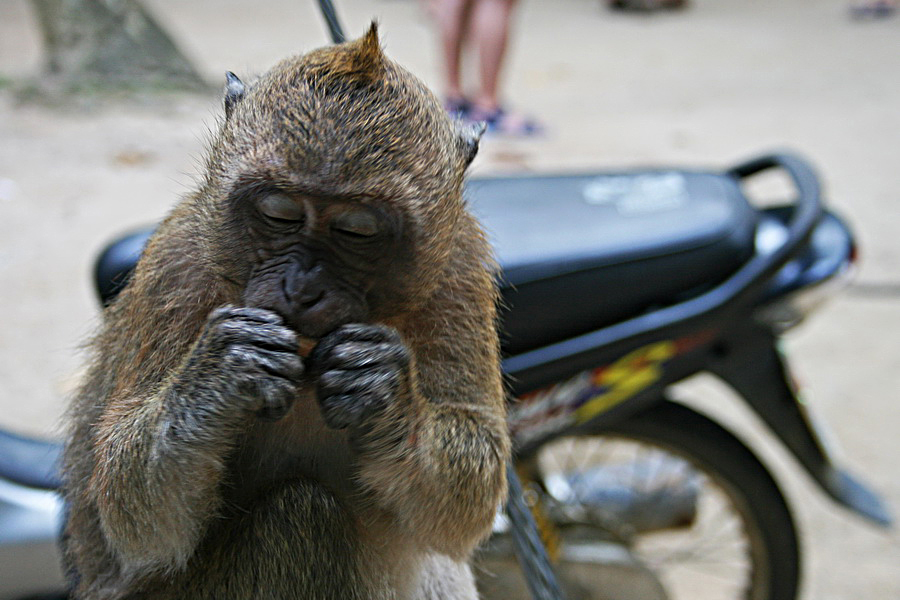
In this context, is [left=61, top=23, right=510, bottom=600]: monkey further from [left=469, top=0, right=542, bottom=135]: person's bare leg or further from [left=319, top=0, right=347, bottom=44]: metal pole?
[left=469, top=0, right=542, bottom=135]: person's bare leg

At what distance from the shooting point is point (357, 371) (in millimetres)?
1300

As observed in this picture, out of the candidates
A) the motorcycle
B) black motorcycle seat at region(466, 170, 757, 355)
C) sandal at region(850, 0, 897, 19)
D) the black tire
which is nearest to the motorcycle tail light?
the motorcycle

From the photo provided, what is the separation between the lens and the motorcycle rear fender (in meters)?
2.49

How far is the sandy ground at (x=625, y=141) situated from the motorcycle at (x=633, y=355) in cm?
65

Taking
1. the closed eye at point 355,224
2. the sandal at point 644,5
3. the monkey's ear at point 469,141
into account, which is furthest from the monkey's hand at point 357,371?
the sandal at point 644,5

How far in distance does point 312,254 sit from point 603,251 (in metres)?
1.12

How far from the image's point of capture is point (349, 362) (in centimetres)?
129

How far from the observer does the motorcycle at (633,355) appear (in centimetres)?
223

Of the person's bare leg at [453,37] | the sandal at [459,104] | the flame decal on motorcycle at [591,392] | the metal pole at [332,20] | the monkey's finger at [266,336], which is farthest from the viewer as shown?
the sandal at [459,104]

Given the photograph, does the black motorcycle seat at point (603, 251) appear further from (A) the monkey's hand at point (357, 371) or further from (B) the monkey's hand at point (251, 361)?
(B) the monkey's hand at point (251, 361)

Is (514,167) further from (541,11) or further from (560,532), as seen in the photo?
(541,11)

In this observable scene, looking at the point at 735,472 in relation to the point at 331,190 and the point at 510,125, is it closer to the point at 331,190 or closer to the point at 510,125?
the point at 331,190

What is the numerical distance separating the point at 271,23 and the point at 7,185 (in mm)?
4920

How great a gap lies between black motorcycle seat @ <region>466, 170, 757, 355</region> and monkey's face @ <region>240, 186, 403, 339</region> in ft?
2.65
